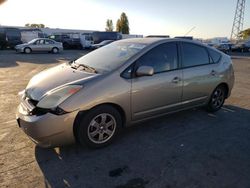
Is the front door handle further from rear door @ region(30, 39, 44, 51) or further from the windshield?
rear door @ region(30, 39, 44, 51)

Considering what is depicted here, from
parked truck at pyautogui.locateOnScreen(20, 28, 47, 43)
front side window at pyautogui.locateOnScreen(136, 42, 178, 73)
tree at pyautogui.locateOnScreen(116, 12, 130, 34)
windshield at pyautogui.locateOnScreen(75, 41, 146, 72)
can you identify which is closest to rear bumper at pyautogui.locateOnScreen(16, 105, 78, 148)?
windshield at pyautogui.locateOnScreen(75, 41, 146, 72)

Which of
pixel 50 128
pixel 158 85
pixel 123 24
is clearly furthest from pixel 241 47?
pixel 123 24

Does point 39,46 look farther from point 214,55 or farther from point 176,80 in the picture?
point 176,80

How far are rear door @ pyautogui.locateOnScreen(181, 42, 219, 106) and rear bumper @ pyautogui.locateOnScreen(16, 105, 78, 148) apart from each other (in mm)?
2282

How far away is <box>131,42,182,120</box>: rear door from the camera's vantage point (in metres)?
3.91

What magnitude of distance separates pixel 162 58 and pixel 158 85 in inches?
20.0

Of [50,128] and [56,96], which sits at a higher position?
[56,96]

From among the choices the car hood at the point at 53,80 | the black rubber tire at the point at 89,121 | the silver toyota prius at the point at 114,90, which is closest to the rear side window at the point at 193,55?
the silver toyota prius at the point at 114,90

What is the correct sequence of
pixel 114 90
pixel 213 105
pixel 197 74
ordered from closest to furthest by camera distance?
pixel 114 90
pixel 197 74
pixel 213 105

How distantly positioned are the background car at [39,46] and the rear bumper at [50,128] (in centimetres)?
2073

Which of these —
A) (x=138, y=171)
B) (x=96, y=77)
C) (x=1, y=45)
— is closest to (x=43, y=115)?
(x=96, y=77)

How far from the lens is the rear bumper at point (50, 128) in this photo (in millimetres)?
3176

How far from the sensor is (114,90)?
360 cm

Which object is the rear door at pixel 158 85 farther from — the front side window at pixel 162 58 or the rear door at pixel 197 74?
the rear door at pixel 197 74
